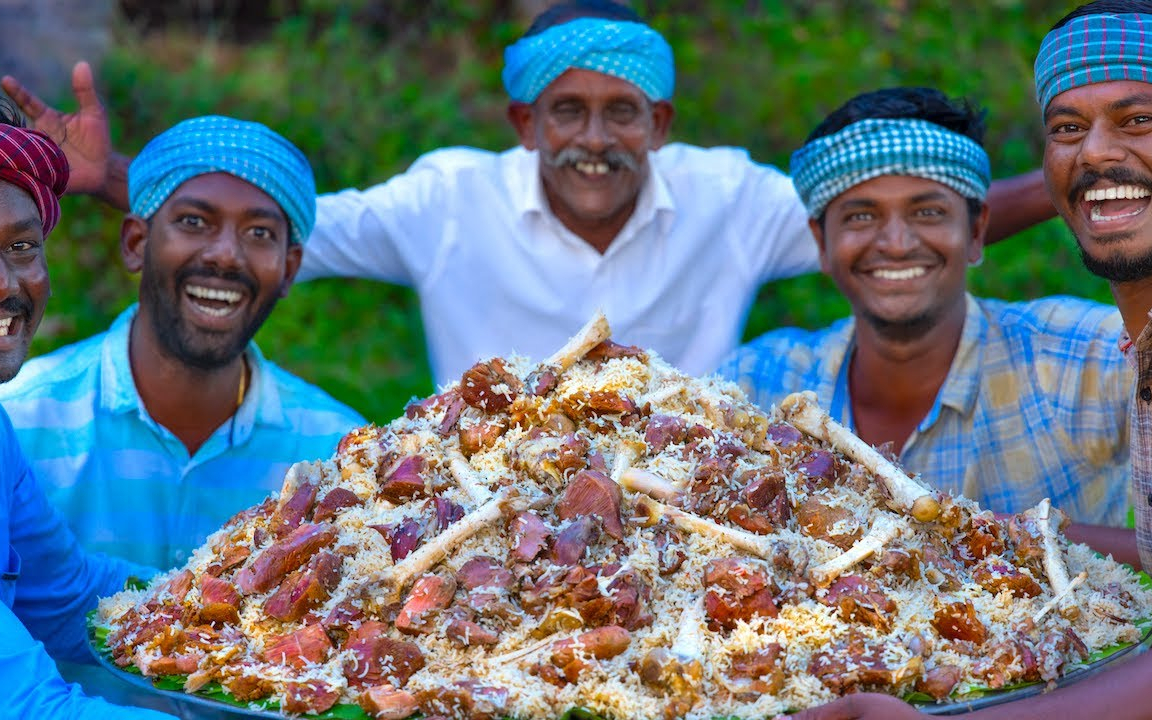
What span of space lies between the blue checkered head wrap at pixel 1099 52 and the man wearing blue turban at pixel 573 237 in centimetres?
188

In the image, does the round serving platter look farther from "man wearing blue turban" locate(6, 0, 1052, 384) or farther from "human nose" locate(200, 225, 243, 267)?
"man wearing blue turban" locate(6, 0, 1052, 384)

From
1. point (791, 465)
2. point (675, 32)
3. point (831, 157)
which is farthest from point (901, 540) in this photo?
point (675, 32)

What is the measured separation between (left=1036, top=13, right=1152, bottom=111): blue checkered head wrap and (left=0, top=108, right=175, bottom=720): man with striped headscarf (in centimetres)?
239

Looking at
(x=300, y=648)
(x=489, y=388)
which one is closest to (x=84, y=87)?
(x=489, y=388)

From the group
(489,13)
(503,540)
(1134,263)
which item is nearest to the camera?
(503,540)

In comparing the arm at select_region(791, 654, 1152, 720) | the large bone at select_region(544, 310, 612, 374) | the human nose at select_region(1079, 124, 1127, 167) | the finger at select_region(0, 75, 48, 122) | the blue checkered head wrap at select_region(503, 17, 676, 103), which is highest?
the blue checkered head wrap at select_region(503, 17, 676, 103)

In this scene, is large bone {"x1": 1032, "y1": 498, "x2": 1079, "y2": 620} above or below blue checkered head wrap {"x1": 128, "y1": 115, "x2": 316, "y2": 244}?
below

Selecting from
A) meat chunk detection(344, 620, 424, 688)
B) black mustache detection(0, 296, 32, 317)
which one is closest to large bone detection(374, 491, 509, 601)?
meat chunk detection(344, 620, 424, 688)

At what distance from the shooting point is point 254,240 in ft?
13.2

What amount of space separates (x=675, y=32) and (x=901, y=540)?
756 cm

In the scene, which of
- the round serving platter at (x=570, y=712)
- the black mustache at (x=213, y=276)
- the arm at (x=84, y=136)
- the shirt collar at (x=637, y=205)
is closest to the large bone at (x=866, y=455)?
the round serving platter at (x=570, y=712)

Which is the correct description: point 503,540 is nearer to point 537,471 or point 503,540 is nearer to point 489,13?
point 537,471

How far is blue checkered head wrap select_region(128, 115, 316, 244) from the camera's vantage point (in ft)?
13.0

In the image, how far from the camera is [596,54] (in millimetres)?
4641
